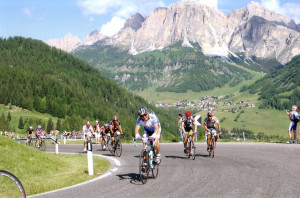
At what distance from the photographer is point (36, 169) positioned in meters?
13.8

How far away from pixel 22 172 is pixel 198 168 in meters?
6.78

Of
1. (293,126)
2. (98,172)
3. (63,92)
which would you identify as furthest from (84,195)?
(63,92)

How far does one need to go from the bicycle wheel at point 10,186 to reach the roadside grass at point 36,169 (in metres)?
3.49

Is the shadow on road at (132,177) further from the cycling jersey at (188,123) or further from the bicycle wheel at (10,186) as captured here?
the cycling jersey at (188,123)

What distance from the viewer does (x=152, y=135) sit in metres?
11.9

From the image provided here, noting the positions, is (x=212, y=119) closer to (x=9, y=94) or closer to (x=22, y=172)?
(x=22, y=172)

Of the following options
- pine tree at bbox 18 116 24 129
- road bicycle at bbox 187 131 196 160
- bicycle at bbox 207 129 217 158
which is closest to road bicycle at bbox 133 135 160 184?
road bicycle at bbox 187 131 196 160

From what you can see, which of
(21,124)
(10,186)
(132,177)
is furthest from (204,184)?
(21,124)

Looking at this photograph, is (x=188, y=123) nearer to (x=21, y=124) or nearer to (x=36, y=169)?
(x=36, y=169)

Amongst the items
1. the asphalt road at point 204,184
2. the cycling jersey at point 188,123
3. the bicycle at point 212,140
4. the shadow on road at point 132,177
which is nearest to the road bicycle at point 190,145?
the cycling jersey at point 188,123

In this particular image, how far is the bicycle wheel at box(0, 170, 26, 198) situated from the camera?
6.79 m

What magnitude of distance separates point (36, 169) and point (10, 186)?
23.7 feet

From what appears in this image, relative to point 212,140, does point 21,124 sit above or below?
above

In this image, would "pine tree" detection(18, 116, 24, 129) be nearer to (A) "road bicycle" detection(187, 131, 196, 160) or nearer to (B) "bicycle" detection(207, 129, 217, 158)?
(B) "bicycle" detection(207, 129, 217, 158)
